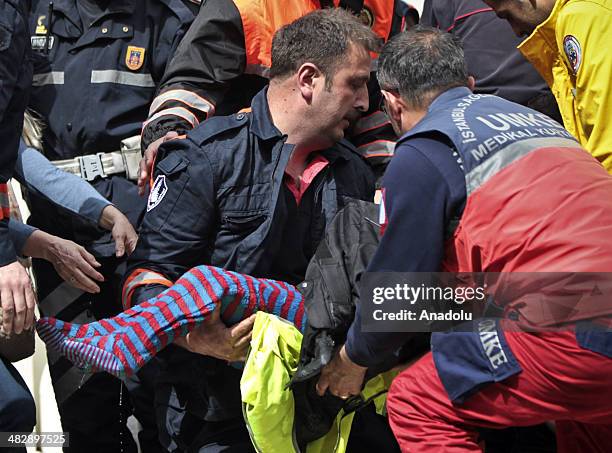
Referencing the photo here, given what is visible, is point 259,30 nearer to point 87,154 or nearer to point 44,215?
point 87,154

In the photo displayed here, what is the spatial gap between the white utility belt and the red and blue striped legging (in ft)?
3.71

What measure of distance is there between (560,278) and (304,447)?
1.05 meters

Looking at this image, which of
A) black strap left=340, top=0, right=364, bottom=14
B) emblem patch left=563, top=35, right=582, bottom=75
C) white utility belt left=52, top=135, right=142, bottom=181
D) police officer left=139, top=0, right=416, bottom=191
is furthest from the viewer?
white utility belt left=52, top=135, right=142, bottom=181

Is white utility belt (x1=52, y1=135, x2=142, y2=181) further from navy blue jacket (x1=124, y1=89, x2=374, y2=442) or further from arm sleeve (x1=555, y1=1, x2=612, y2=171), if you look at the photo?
arm sleeve (x1=555, y1=1, x2=612, y2=171)

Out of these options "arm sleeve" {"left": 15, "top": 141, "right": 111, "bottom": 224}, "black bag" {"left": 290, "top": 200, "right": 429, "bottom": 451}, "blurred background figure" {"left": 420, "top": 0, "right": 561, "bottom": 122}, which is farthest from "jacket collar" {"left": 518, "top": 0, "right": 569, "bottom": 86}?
"arm sleeve" {"left": 15, "top": 141, "right": 111, "bottom": 224}

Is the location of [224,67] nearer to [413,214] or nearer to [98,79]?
[98,79]

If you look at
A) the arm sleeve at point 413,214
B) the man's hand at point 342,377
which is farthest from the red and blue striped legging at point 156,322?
the arm sleeve at point 413,214

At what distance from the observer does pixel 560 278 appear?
7.91 ft

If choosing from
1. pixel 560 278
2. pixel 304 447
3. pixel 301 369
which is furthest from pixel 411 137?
pixel 304 447

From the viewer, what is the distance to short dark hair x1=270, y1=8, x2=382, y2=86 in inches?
127

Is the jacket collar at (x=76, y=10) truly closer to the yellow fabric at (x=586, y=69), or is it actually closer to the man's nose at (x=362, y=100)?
the man's nose at (x=362, y=100)

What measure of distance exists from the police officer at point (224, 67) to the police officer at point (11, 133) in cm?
65

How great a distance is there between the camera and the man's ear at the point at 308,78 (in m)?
3.22

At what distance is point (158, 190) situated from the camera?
3143 mm
